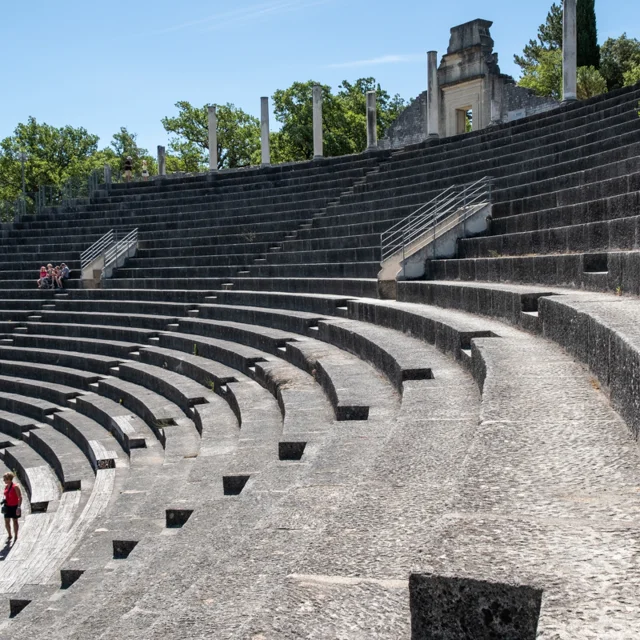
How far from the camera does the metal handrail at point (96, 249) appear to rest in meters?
21.4

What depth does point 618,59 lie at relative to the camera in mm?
44312

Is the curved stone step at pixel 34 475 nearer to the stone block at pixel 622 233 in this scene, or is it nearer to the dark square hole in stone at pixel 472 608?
the stone block at pixel 622 233

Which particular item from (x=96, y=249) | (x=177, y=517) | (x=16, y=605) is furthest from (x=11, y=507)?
(x=96, y=249)

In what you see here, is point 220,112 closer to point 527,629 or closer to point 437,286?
point 437,286

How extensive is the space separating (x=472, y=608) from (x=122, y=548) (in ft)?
15.2

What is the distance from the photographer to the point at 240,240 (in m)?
20.1

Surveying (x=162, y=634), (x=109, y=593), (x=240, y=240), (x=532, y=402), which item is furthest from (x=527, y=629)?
(x=240, y=240)

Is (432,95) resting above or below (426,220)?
above

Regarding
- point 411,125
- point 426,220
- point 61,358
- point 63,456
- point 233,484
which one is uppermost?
point 411,125

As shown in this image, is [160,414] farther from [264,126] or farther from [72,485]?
[264,126]

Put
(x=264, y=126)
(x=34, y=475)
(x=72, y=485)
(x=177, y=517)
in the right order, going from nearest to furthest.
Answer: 1. (x=177, y=517)
2. (x=72, y=485)
3. (x=34, y=475)
4. (x=264, y=126)

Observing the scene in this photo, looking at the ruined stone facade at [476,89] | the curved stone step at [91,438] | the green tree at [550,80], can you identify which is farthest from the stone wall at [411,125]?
the curved stone step at [91,438]

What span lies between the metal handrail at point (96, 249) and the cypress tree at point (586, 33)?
2579 cm

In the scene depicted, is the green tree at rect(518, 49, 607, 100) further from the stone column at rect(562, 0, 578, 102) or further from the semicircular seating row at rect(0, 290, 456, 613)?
the semicircular seating row at rect(0, 290, 456, 613)
